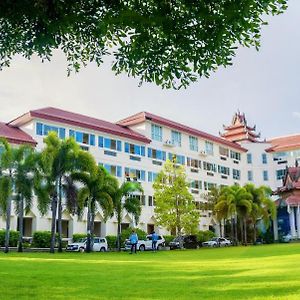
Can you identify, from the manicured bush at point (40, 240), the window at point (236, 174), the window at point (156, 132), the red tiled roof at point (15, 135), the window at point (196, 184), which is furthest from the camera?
the window at point (236, 174)

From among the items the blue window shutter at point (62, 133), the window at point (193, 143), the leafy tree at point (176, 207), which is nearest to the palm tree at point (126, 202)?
the leafy tree at point (176, 207)

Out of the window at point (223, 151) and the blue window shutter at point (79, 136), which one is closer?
the blue window shutter at point (79, 136)

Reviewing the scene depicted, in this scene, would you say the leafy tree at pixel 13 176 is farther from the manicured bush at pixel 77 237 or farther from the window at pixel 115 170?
the window at pixel 115 170

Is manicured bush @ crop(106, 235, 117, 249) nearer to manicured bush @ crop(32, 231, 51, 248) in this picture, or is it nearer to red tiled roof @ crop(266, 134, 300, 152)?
manicured bush @ crop(32, 231, 51, 248)

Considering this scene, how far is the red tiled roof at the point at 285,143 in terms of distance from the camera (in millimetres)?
75463

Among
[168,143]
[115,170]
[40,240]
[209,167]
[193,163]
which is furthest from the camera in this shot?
[209,167]

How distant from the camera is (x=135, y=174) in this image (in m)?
53.6

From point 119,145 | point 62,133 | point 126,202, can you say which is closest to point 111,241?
point 126,202

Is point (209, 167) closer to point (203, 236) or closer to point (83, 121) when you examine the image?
point (203, 236)

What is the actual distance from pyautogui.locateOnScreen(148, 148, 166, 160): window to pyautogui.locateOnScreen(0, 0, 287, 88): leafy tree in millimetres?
45905

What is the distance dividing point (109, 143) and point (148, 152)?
6097 millimetres

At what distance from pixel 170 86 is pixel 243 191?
158ft

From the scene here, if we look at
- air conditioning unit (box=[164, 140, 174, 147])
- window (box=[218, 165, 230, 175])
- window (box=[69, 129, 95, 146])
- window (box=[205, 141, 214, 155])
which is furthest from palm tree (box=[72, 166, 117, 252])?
window (box=[218, 165, 230, 175])

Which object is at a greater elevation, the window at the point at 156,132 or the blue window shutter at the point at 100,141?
the window at the point at 156,132
